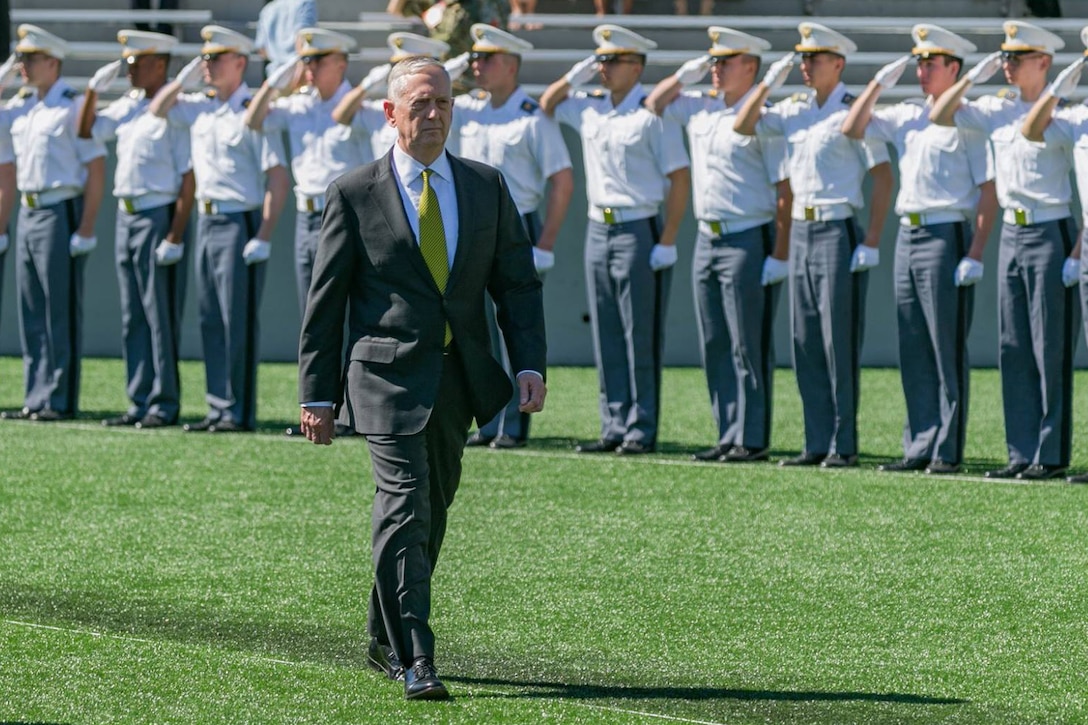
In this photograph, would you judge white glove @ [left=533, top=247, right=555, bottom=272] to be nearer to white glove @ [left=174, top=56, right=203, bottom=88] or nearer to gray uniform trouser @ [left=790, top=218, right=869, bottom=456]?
gray uniform trouser @ [left=790, top=218, right=869, bottom=456]

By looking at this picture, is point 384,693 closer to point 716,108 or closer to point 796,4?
point 716,108

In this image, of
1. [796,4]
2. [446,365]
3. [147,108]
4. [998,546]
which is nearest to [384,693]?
[446,365]

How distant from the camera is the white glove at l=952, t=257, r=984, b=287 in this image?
9.27 m

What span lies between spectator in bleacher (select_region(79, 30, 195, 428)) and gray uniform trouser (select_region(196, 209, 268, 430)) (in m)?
0.20

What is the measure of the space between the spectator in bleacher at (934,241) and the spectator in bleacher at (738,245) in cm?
58

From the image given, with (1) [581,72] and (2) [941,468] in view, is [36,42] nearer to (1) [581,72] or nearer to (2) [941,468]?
(1) [581,72]

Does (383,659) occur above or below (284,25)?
below

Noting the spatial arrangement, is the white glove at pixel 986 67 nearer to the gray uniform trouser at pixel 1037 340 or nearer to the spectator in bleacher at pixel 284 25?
the gray uniform trouser at pixel 1037 340

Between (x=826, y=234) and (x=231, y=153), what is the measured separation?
3.38 m

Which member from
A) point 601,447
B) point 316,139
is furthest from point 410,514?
point 316,139

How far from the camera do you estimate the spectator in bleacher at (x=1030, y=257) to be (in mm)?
9047

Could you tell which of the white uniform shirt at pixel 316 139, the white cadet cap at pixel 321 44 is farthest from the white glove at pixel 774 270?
the white cadet cap at pixel 321 44

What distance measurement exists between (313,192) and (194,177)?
814 mm

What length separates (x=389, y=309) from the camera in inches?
216
